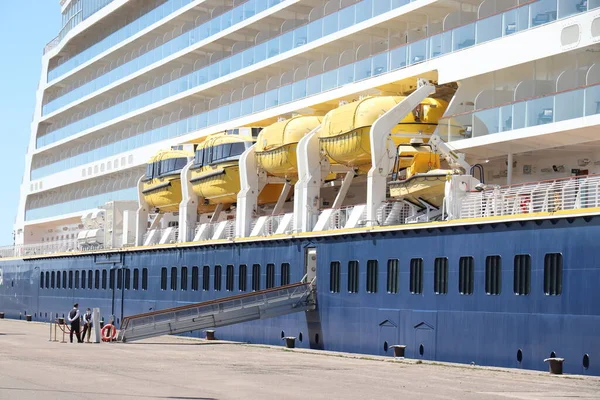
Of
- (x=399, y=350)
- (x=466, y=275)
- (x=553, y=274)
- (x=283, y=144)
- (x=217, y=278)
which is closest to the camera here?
(x=553, y=274)

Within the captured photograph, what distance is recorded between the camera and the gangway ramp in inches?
1310

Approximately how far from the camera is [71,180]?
2453 inches

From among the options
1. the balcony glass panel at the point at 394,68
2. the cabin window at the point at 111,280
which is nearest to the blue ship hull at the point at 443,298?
the balcony glass panel at the point at 394,68

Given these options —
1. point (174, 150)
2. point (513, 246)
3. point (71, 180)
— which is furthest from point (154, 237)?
point (513, 246)

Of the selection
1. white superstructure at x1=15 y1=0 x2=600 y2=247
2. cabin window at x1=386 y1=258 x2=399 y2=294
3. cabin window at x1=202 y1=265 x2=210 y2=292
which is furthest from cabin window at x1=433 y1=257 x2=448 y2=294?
cabin window at x1=202 y1=265 x2=210 y2=292

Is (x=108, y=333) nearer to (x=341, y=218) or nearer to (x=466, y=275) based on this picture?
(x=341, y=218)

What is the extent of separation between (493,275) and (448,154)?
212 inches

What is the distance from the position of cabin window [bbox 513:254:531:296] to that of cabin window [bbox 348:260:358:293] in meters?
6.87

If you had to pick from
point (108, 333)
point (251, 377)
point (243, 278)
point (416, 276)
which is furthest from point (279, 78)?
point (251, 377)

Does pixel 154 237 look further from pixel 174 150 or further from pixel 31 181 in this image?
pixel 31 181

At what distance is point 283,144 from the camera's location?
36.8 meters

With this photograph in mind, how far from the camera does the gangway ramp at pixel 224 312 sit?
109ft

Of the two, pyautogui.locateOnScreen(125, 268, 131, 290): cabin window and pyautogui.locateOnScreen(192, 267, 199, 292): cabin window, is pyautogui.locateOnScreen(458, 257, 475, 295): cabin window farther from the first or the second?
pyautogui.locateOnScreen(125, 268, 131, 290): cabin window

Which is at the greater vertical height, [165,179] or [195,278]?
[165,179]
